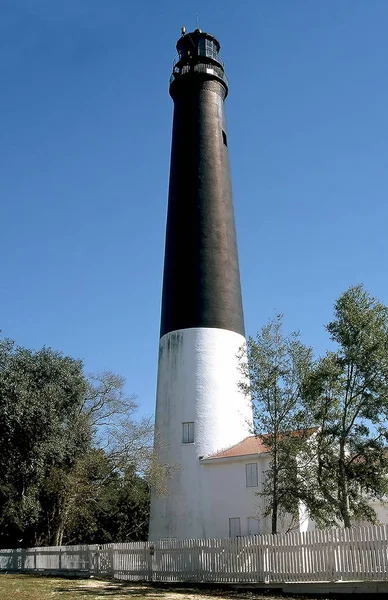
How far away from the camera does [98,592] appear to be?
62.6 ft

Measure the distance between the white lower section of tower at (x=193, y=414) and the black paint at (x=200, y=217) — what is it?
1.06m

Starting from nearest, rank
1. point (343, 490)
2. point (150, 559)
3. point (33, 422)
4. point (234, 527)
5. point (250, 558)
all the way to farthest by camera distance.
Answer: point (250, 558) → point (343, 490) → point (150, 559) → point (33, 422) → point (234, 527)

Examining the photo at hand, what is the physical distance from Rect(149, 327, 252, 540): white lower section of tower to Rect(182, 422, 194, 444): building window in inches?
1.9

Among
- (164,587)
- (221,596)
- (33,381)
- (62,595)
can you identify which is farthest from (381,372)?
(33,381)

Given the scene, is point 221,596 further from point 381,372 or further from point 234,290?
point 234,290

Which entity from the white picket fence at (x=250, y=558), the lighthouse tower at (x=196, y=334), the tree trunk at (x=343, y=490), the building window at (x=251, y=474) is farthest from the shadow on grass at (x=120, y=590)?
the building window at (x=251, y=474)

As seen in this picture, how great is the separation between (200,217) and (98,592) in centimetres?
1830

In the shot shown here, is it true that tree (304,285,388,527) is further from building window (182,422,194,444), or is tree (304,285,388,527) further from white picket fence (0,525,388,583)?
building window (182,422,194,444)

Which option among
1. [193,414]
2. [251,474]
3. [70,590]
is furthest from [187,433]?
[70,590]

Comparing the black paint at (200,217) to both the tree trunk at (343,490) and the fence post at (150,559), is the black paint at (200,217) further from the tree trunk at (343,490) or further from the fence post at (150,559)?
the tree trunk at (343,490)

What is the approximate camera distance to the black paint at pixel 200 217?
102ft

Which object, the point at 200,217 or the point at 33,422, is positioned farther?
the point at 200,217

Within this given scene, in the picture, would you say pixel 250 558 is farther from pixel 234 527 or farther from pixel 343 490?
pixel 234 527

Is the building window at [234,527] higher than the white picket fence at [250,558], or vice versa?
the building window at [234,527]
